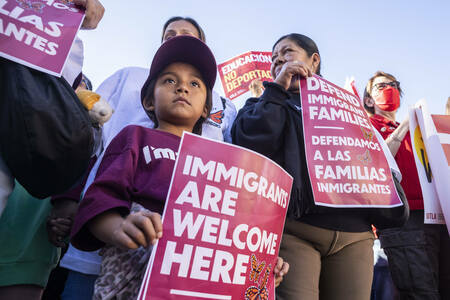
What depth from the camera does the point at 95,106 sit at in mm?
1265

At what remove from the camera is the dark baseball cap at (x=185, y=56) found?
5.16 feet

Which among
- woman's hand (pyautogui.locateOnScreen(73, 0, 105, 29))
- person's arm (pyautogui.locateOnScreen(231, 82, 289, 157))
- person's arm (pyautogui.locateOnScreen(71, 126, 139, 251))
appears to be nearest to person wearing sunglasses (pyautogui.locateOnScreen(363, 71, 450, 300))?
person's arm (pyautogui.locateOnScreen(231, 82, 289, 157))

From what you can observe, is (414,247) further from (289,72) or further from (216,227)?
(216,227)

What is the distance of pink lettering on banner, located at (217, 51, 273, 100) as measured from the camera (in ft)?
14.6

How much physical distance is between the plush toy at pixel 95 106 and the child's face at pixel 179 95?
245 millimetres

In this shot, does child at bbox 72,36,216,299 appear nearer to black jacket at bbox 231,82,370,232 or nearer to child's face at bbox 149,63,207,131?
child's face at bbox 149,63,207,131

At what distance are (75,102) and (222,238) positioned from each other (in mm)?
590

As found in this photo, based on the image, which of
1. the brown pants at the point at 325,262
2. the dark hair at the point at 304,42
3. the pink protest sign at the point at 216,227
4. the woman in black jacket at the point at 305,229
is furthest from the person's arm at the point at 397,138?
the pink protest sign at the point at 216,227

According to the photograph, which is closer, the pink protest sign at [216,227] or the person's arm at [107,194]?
the pink protest sign at [216,227]

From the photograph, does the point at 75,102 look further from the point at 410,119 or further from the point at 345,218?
the point at 410,119

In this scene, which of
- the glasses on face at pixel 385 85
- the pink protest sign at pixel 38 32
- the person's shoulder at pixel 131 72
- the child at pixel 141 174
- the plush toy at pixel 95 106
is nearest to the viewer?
the child at pixel 141 174

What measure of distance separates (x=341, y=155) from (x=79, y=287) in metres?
1.19

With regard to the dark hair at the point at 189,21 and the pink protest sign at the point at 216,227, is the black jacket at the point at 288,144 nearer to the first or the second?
the pink protest sign at the point at 216,227

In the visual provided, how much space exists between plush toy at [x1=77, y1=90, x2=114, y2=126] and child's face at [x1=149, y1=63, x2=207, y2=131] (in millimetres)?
245
